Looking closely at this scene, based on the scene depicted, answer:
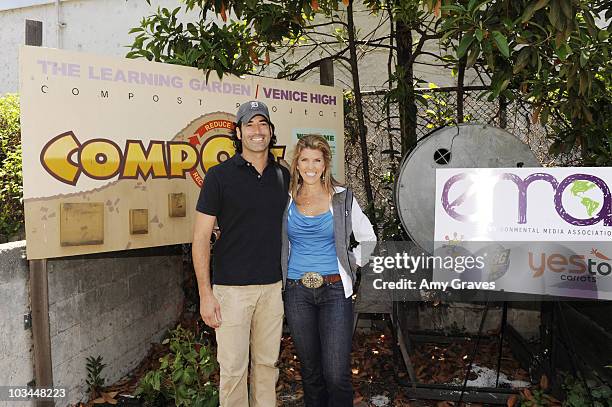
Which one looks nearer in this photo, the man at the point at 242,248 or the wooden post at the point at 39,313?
the man at the point at 242,248

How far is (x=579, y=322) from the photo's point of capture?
12.4 feet

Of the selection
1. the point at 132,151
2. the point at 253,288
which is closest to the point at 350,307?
the point at 253,288

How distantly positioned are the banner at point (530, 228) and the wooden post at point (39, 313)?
2.31m

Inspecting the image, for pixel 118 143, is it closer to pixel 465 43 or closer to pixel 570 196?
pixel 465 43

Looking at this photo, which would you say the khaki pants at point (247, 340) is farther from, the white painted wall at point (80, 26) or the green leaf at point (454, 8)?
the white painted wall at point (80, 26)

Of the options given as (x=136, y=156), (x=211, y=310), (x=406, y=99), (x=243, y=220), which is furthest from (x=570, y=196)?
(x=136, y=156)

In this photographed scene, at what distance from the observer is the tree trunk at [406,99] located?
184 inches

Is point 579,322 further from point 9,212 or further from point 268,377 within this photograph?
point 9,212

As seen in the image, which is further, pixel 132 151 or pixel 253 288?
pixel 132 151

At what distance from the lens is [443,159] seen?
12.6ft

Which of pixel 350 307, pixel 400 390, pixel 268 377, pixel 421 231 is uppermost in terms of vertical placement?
pixel 421 231

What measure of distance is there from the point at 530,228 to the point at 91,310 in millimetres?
2825

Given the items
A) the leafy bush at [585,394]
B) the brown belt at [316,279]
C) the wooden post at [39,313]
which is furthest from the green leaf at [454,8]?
the wooden post at [39,313]

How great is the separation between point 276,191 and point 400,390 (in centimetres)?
186
